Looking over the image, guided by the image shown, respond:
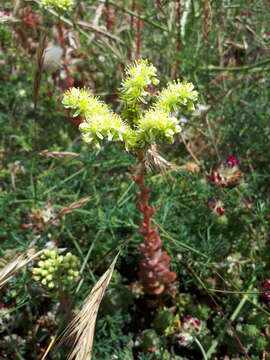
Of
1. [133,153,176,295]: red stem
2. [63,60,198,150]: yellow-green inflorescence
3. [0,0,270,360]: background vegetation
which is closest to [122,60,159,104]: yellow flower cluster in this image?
[63,60,198,150]: yellow-green inflorescence

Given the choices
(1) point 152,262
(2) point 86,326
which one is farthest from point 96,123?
(1) point 152,262

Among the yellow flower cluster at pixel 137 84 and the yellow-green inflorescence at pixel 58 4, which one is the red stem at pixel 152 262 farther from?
the yellow-green inflorescence at pixel 58 4

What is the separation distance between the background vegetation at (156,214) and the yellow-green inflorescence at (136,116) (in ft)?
0.80

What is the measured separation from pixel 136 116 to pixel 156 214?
863mm

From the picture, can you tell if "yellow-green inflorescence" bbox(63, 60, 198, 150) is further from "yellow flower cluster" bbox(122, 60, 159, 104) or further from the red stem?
the red stem

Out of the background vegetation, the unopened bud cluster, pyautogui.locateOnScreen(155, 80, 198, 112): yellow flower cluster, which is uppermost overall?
pyautogui.locateOnScreen(155, 80, 198, 112): yellow flower cluster

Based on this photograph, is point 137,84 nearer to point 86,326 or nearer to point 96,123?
point 96,123

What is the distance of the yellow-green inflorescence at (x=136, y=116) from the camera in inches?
50.6

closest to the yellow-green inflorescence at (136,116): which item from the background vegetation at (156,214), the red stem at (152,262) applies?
the background vegetation at (156,214)

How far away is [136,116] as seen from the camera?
142 cm

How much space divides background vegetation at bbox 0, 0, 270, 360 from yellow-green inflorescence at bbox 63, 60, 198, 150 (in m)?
0.25

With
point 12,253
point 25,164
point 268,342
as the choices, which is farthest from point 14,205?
point 268,342

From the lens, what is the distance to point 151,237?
1804mm

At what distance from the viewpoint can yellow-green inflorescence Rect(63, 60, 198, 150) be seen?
1.28 meters
